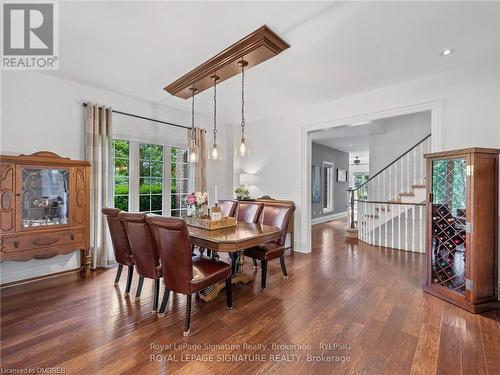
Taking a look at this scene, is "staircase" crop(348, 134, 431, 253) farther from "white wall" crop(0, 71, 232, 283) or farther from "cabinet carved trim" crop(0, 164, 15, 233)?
"cabinet carved trim" crop(0, 164, 15, 233)

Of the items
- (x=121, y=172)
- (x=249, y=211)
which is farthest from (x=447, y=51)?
(x=121, y=172)

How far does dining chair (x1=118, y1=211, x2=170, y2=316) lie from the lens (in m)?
2.33

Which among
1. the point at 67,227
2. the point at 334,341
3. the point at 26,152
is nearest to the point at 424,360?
the point at 334,341

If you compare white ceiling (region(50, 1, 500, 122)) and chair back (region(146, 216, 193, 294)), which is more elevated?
white ceiling (region(50, 1, 500, 122))

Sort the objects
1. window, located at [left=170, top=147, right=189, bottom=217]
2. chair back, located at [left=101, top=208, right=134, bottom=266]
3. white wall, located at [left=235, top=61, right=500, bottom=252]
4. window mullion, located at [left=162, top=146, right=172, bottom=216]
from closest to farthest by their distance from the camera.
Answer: chair back, located at [left=101, top=208, right=134, bottom=266]
white wall, located at [left=235, top=61, right=500, bottom=252]
window mullion, located at [left=162, top=146, right=172, bottom=216]
window, located at [left=170, top=147, right=189, bottom=217]

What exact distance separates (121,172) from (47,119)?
3.92ft

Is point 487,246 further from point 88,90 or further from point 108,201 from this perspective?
point 88,90

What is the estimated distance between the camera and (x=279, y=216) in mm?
3441

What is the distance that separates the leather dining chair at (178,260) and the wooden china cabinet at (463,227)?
2594 mm

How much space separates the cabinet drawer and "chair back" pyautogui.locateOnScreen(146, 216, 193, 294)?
5.89 ft

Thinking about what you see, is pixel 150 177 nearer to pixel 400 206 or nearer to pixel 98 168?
pixel 98 168

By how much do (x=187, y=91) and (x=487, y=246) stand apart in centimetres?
415

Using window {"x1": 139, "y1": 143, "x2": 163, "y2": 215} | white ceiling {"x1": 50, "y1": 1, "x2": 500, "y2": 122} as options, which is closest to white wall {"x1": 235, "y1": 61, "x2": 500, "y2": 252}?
white ceiling {"x1": 50, "y1": 1, "x2": 500, "y2": 122}

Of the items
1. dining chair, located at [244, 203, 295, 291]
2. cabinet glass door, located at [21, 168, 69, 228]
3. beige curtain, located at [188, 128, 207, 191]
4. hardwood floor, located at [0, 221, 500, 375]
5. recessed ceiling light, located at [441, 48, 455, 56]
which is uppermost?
recessed ceiling light, located at [441, 48, 455, 56]
